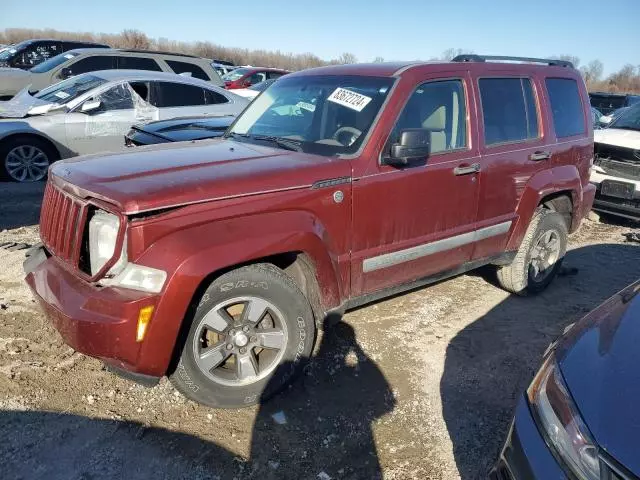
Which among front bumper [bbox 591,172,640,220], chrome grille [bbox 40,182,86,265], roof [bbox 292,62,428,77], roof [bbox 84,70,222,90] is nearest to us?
chrome grille [bbox 40,182,86,265]

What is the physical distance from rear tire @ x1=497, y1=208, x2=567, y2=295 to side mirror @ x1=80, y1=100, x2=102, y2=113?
6166 millimetres

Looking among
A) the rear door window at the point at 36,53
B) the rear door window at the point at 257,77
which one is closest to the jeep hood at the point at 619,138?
the rear door window at the point at 257,77

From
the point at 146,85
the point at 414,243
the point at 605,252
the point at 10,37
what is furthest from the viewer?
the point at 10,37

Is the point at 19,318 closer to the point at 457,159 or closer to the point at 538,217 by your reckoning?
the point at 457,159

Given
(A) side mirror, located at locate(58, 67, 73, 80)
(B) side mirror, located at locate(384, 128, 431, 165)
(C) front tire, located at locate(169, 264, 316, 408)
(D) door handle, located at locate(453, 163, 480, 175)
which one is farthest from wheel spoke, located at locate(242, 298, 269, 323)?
(A) side mirror, located at locate(58, 67, 73, 80)

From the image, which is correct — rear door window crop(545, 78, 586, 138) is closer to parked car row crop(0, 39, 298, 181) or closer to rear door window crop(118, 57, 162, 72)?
parked car row crop(0, 39, 298, 181)

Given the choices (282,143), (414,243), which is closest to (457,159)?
(414,243)

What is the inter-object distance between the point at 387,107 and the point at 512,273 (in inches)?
85.8

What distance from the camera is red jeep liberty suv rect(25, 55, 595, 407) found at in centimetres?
254

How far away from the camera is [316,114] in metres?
3.75

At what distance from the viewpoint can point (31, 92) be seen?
9.11 meters

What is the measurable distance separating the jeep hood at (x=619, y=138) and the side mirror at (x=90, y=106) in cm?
711

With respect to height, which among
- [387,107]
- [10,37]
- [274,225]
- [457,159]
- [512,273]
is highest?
[10,37]

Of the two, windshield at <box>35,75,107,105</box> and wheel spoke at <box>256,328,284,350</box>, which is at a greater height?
windshield at <box>35,75,107,105</box>
